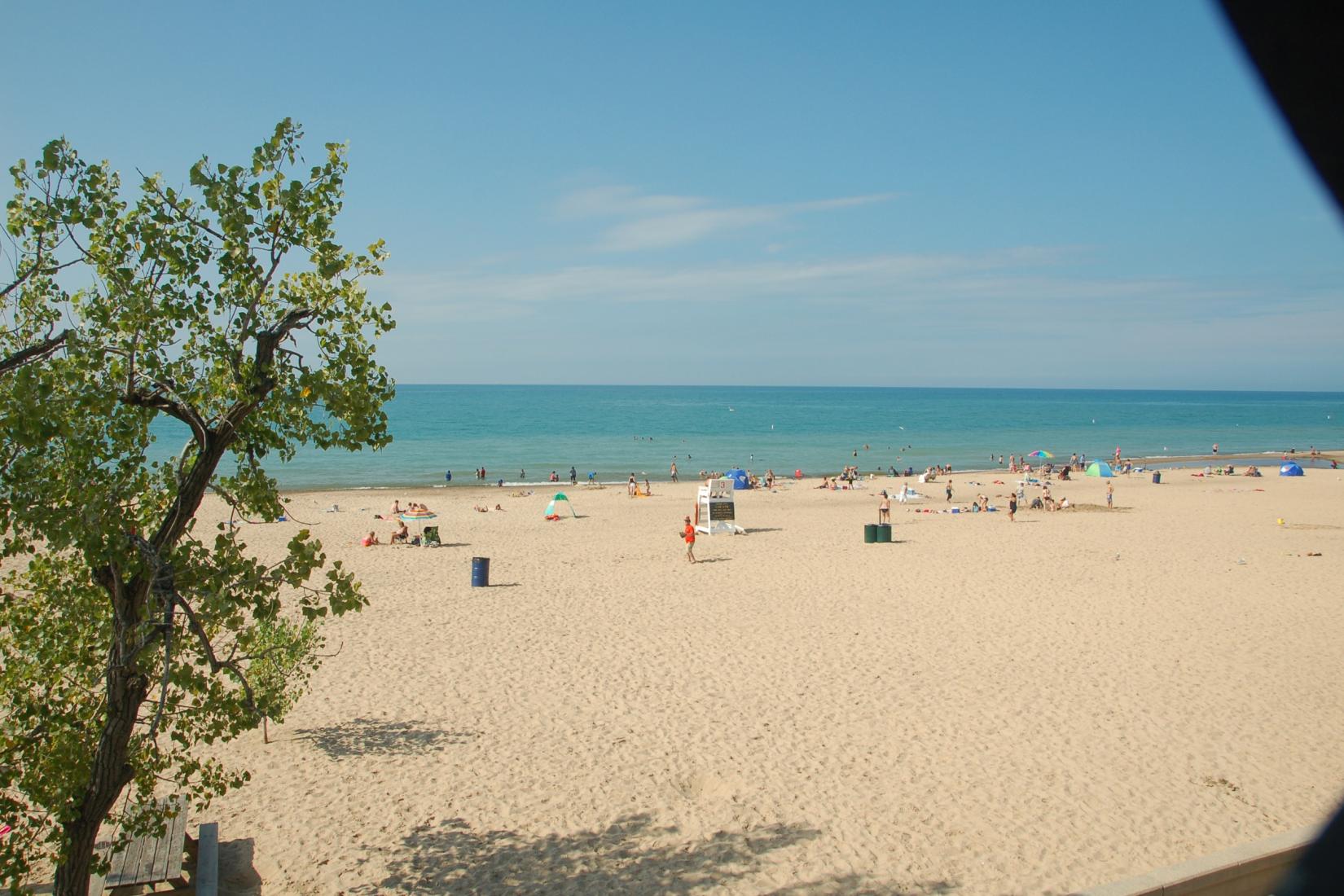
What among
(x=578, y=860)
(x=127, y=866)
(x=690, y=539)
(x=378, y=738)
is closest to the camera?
(x=127, y=866)

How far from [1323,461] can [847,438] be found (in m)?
39.7

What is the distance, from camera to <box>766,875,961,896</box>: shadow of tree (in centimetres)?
737

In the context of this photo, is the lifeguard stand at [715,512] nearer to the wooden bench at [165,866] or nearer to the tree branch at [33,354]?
the wooden bench at [165,866]

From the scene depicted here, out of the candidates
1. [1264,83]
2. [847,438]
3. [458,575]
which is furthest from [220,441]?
[847,438]

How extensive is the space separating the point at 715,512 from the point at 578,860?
1960 centimetres

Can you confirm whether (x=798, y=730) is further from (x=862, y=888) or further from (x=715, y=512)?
(x=715, y=512)

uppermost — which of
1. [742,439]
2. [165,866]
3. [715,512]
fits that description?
[742,439]

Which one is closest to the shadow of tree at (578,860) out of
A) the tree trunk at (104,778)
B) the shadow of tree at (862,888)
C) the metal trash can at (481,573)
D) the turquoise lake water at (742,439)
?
the shadow of tree at (862,888)

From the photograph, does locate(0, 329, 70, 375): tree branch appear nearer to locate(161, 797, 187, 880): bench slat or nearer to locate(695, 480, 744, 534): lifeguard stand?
locate(161, 797, 187, 880): bench slat

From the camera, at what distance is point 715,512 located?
89.9 feet

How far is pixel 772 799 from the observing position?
913 cm

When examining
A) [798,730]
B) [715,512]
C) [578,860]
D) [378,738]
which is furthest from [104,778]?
[715,512]

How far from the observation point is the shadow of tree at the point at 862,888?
7.37 metres

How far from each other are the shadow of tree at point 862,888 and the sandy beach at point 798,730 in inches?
1.3
